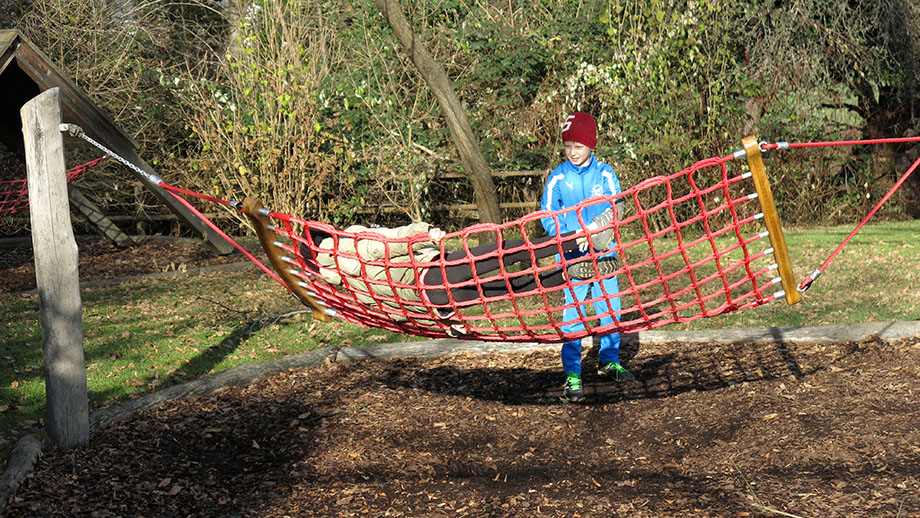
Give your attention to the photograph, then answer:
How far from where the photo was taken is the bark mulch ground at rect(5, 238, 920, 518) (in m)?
3.04

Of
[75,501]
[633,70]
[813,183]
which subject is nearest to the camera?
[75,501]

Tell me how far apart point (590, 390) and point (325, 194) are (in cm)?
578

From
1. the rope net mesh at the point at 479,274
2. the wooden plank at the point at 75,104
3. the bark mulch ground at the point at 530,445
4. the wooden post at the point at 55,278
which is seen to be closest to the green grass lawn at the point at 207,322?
the wooden post at the point at 55,278

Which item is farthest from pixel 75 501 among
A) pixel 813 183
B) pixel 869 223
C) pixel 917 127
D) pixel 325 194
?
pixel 917 127

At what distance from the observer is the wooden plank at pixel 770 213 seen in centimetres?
308

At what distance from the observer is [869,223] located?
34.3 feet

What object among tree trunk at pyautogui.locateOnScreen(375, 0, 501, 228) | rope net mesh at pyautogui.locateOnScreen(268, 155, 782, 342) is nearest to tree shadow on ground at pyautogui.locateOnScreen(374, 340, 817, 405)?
rope net mesh at pyautogui.locateOnScreen(268, 155, 782, 342)

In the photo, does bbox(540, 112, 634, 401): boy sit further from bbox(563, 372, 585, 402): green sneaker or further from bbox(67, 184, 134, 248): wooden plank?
bbox(67, 184, 134, 248): wooden plank

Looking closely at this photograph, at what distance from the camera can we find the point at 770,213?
10.3ft

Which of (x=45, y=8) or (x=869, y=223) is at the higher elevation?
(x=45, y=8)

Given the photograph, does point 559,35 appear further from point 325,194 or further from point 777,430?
point 777,430

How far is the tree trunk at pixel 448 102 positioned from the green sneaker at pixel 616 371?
2.88 meters

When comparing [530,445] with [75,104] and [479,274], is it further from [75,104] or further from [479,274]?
[75,104]

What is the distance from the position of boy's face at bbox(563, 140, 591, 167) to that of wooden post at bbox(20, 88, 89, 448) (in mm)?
2093
